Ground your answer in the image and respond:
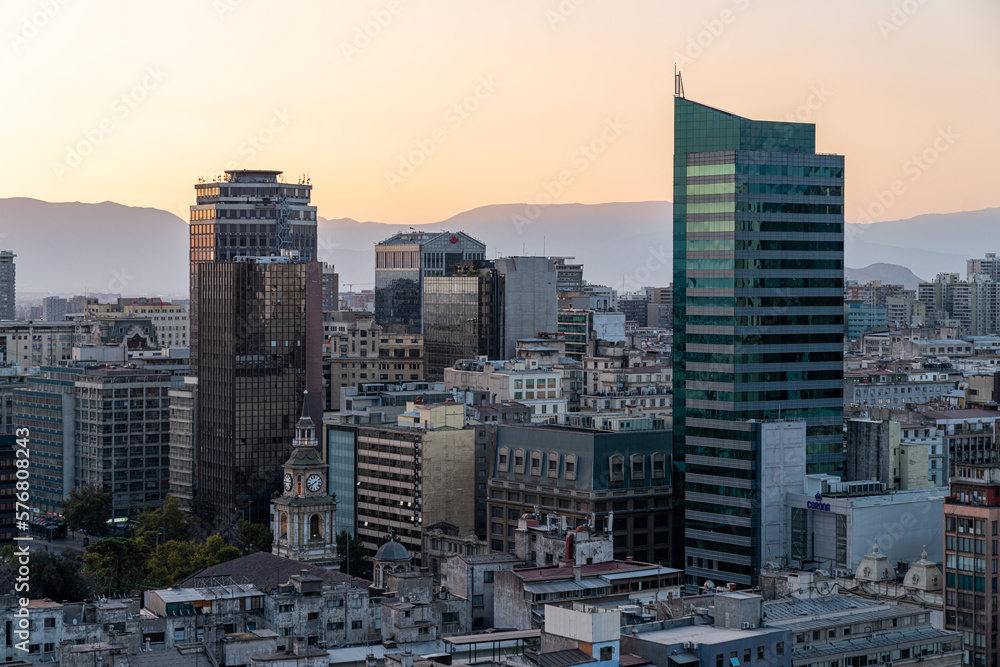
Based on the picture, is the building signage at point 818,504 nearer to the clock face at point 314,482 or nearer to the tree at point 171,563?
the clock face at point 314,482

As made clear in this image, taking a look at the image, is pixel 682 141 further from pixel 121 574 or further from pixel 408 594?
pixel 121 574

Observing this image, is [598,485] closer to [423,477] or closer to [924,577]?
[423,477]

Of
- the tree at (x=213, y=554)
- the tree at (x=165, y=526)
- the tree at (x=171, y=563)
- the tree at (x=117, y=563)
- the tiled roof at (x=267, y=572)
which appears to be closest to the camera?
the tiled roof at (x=267, y=572)

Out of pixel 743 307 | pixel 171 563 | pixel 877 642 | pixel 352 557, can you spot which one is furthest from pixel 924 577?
pixel 171 563

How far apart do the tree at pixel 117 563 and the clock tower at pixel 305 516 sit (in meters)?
14.3

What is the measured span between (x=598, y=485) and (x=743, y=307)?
22731 millimetres

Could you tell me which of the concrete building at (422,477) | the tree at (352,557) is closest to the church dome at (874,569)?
the tree at (352,557)

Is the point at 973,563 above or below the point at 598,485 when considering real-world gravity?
below

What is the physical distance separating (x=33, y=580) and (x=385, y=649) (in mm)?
55315

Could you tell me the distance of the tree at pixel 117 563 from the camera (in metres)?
149

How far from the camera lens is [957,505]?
116938 millimetres

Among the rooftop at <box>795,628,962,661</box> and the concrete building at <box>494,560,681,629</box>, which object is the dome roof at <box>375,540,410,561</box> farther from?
the rooftop at <box>795,628,962,661</box>

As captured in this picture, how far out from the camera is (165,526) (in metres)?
179

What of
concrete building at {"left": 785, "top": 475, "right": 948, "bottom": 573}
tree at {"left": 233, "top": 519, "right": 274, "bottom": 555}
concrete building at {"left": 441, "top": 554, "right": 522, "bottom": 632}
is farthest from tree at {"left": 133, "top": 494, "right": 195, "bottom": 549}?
concrete building at {"left": 785, "top": 475, "right": 948, "bottom": 573}
